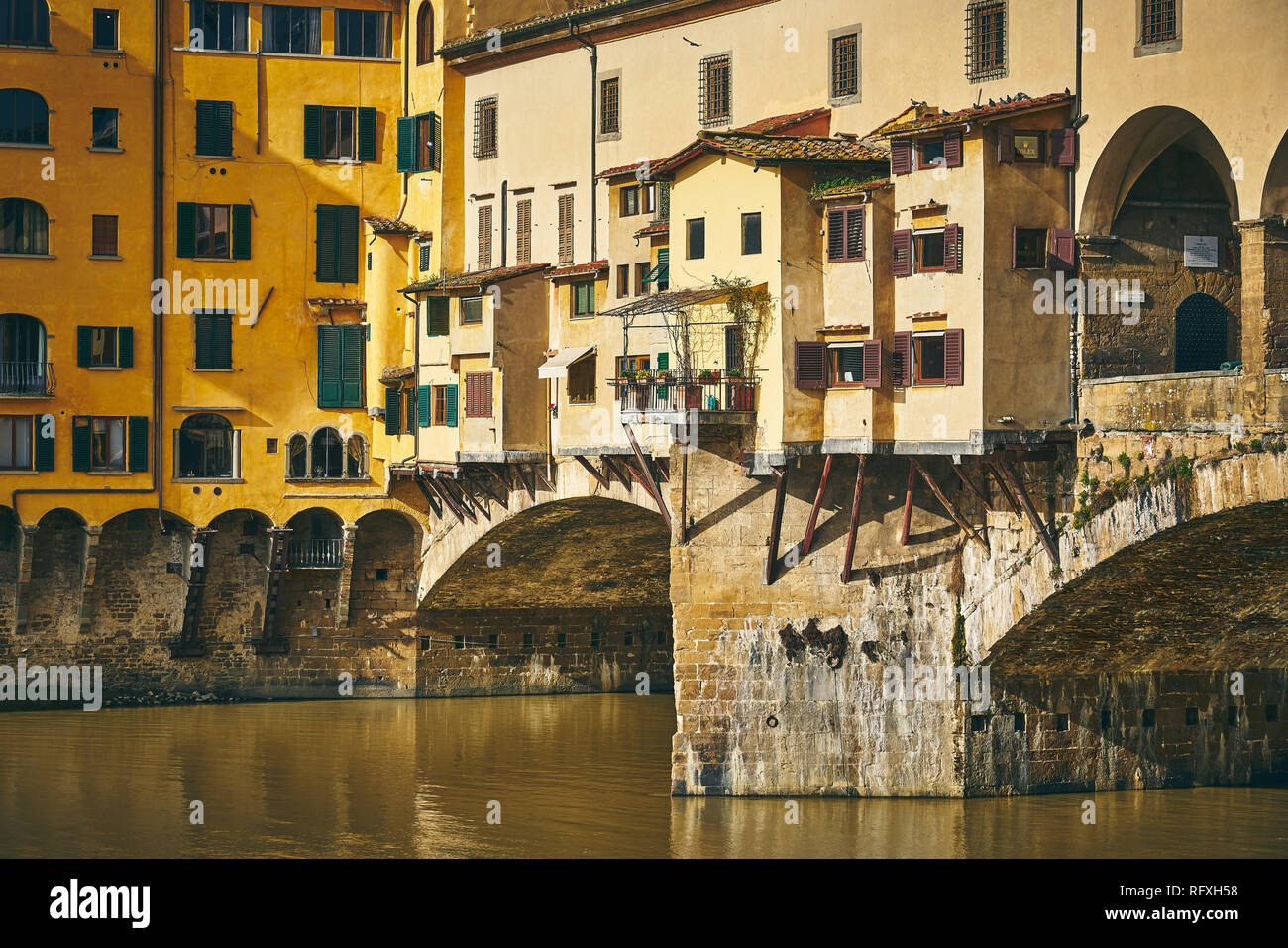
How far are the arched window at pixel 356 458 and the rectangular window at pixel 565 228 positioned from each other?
12170mm

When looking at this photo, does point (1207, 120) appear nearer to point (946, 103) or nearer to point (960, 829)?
point (946, 103)

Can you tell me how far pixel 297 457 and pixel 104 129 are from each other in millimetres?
11055

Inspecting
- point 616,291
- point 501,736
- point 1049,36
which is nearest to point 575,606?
point 501,736

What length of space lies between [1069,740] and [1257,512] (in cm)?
1014

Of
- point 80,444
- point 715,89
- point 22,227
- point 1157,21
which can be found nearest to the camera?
point 1157,21

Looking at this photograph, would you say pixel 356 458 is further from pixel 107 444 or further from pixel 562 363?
pixel 562 363

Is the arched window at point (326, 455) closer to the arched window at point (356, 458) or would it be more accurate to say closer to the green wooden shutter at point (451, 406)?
the arched window at point (356, 458)

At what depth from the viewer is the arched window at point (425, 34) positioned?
220 ft

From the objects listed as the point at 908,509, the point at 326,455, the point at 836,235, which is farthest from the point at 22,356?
the point at 908,509

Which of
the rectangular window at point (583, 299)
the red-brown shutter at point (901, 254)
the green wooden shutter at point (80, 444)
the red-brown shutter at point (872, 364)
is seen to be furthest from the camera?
the green wooden shutter at point (80, 444)

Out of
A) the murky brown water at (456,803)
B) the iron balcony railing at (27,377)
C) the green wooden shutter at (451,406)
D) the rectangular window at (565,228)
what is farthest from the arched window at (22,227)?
the rectangular window at (565,228)

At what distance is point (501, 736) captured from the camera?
63125 millimetres

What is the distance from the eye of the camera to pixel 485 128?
63719mm

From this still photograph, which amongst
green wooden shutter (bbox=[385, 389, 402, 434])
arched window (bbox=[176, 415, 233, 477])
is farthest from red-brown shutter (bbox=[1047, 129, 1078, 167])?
arched window (bbox=[176, 415, 233, 477])
